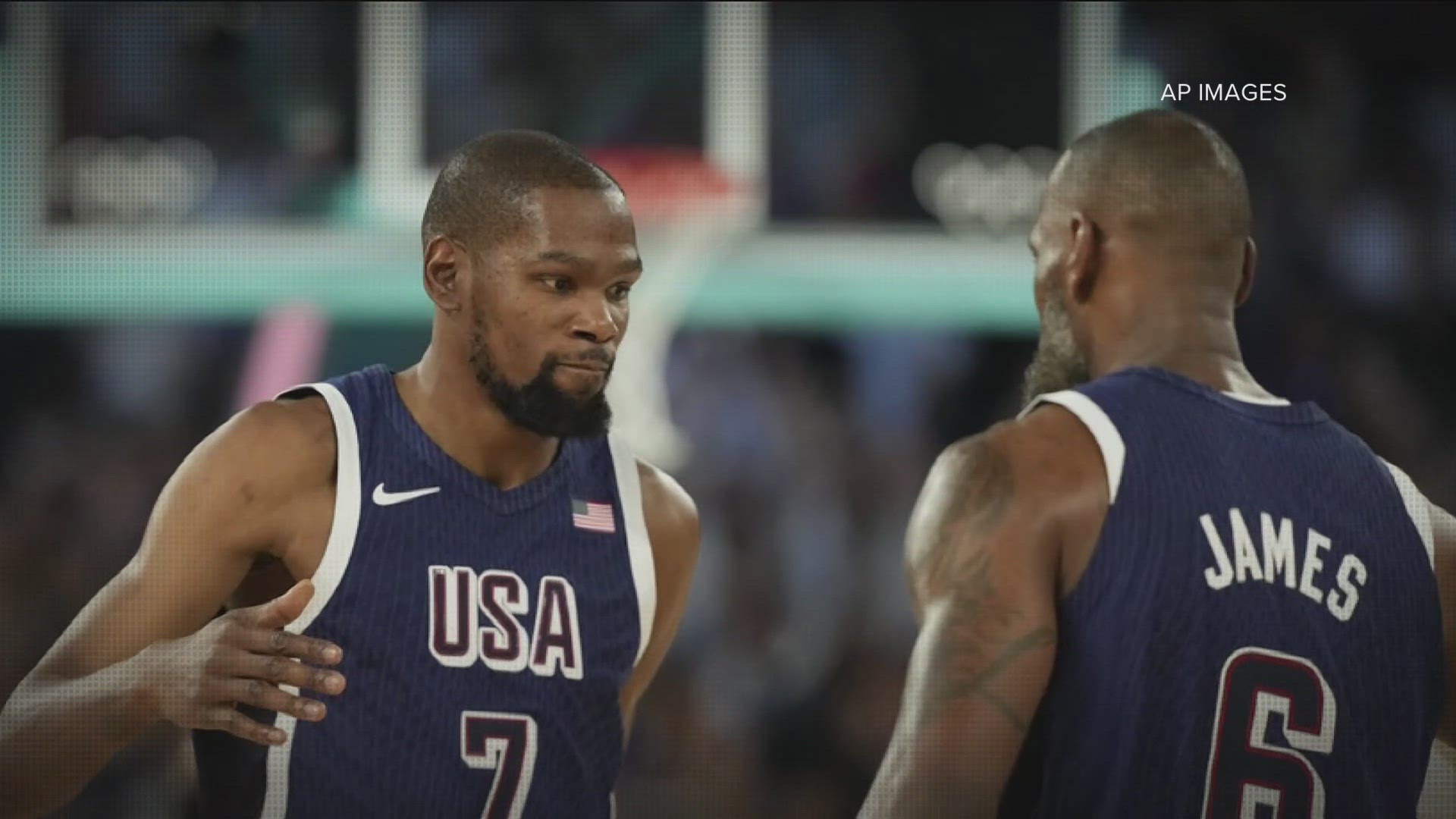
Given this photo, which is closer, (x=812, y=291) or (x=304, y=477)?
(x=304, y=477)

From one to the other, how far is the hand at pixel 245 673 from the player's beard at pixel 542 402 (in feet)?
1.76

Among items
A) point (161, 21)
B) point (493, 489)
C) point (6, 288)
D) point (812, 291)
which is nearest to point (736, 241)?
point (812, 291)

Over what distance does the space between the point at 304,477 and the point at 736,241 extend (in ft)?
14.9

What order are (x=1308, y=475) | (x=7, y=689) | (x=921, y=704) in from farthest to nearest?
1. (x=7, y=689)
2. (x=1308, y=475)
3. (x=921, y=704)

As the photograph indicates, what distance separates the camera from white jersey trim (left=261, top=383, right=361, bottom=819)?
8.21ft

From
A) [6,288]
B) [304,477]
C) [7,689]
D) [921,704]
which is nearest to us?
[921,704]

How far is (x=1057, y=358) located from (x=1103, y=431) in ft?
1.21

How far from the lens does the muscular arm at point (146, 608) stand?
2352 mm

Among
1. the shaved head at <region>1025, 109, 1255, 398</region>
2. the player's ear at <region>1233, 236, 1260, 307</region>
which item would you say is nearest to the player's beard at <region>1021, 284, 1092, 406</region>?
the shaved head at <region>1025, 109, 1255, 398</region>

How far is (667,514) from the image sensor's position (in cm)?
291

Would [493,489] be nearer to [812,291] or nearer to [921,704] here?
[921,704]

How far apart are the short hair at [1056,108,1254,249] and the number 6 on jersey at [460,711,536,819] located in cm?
Answer: 123

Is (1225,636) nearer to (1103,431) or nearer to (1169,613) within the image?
(1169,613)

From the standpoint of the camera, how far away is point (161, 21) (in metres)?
6.95
